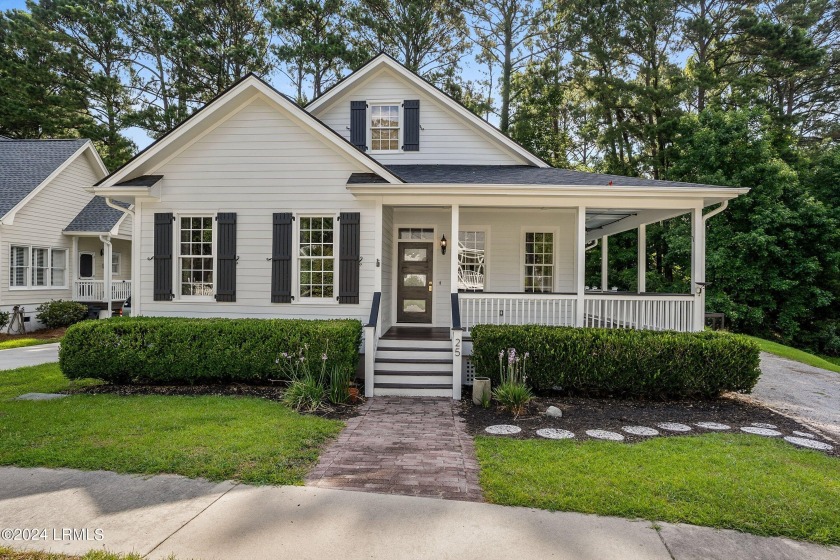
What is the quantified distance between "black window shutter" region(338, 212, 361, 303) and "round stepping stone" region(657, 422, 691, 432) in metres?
5.39

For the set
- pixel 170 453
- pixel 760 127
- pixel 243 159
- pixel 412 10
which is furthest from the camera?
pixel 412 10

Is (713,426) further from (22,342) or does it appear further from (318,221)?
(22,342)

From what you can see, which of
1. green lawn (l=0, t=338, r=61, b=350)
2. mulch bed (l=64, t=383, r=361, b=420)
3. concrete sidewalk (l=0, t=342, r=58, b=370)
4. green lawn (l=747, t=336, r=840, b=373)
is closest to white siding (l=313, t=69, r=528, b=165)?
mulch bed (l=64, t=383, r=361, b=420)

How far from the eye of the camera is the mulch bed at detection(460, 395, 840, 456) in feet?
18.6

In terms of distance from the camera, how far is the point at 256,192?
342 inches

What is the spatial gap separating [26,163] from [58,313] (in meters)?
5.85

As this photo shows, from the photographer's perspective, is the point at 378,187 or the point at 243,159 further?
the point at 243,159

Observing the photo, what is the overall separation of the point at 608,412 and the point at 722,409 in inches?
72.8

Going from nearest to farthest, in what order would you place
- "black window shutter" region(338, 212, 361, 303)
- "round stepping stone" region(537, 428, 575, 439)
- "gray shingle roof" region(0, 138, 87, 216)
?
"round stepping stone" region(537, 428, 575, 439)
"black window shutter" region(338, 212, 361, 303)
"gray shingle roof" region(0, 138, 87, 216)

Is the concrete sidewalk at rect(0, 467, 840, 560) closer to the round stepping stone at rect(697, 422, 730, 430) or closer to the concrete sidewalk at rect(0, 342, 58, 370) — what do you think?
the round stepping stone at rect(697, 422, 730, 430)

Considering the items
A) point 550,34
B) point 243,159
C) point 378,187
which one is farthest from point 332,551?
point 550,34

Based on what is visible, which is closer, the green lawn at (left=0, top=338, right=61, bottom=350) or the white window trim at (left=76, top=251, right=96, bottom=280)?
the green lawn at (left=0, top=338, right=61, bottom=350)

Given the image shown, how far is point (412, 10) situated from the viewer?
66.6 feet

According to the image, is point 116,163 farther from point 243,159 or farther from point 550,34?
point 550,34
